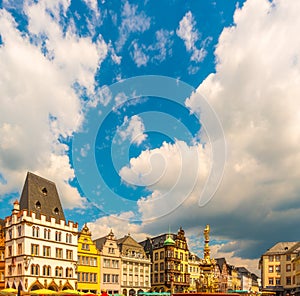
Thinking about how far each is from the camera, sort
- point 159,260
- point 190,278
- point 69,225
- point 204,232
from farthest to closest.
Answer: point 190,278, point 159,260, point 69,225, point 204,232

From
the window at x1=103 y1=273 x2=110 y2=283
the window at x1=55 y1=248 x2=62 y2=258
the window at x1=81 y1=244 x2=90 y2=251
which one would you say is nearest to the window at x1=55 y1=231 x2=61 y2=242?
the window at x1=55 y1=248 x2=62 y2=258

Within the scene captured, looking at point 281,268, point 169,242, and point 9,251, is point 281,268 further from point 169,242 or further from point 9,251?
point 9,251

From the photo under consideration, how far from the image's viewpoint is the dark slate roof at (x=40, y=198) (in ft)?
227

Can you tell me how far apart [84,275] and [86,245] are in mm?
5618

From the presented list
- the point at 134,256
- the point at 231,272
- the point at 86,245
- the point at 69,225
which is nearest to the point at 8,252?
the point at 69,225

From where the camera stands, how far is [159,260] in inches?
4072

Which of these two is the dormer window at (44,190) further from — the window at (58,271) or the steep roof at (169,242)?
the steep roof at (169,242)

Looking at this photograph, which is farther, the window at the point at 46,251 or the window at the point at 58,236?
the window at the point at 58,236

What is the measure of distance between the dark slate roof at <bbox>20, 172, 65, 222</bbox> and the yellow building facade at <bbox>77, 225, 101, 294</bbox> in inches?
310

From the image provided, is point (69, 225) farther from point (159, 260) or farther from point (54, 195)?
point (159, 260)

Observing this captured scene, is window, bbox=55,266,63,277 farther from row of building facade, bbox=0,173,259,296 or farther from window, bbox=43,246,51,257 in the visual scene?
window, bbox=43,246,51,257

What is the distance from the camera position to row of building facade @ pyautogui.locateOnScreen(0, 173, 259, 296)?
65.6 meters

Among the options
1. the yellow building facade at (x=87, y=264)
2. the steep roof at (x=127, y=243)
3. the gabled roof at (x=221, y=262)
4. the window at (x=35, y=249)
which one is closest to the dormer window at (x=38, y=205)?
the window at (x=35, y=249)

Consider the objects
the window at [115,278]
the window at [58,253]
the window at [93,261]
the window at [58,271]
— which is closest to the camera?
the window at [58,271]
